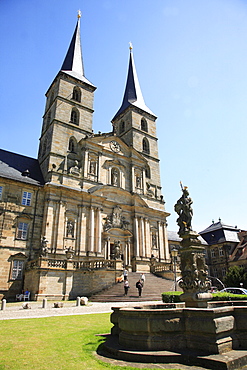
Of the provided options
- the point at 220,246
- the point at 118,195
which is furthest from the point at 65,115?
the point at 220,246

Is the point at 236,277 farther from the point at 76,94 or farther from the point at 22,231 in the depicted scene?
the point at 76,94

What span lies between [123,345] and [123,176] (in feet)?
91.4

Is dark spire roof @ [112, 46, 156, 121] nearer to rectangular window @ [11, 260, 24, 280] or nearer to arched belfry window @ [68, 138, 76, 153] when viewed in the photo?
arched belfry window @ [68, 138, 76, 153]

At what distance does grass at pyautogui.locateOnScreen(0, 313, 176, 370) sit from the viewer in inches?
199

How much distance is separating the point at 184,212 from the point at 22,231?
1908cm

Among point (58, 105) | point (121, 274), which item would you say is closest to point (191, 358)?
point (121, 274)

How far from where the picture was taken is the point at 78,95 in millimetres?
35844

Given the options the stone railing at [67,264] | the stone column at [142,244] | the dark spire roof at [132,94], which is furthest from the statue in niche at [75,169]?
the dark spire roof at [132,94]

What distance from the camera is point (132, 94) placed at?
44.3m

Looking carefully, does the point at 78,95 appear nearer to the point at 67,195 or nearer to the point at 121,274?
the point at 67,195

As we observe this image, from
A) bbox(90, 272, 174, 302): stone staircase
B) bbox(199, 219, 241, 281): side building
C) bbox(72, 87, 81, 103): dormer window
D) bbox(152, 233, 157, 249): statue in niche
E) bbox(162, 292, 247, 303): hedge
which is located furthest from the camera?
bbox(199, 219, 241, 281): side building

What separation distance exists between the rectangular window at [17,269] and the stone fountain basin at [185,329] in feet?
64.3

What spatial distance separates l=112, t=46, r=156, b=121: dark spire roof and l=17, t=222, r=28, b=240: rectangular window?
25.6 m

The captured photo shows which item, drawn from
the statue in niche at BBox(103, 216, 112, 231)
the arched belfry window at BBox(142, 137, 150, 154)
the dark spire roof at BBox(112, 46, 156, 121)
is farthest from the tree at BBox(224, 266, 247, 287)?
the dark spire roof at BBox(112, 46, 156, 121)
